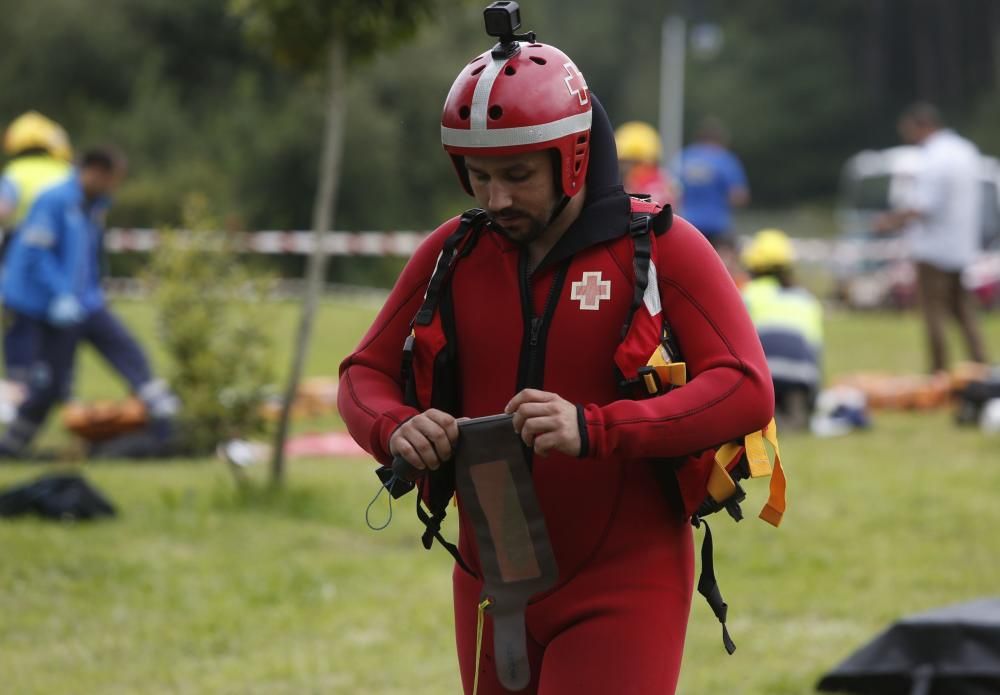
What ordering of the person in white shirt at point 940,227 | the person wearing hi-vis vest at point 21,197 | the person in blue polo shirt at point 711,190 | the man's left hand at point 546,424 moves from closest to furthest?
1. the man's left hand at point 546,424
2. the person wearing hi-vis vest at point 21,197
3. the person in white shirt at point 940,227
4. the person in blue polo shirt at point 711,190

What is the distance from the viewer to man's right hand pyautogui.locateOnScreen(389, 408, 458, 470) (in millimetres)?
2990

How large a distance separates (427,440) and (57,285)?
835 centimetres

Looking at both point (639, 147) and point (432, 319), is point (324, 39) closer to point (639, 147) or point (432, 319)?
point (432, 319)

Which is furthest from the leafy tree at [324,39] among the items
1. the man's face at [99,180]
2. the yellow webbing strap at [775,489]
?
the yellow webbing strap at [775,489]

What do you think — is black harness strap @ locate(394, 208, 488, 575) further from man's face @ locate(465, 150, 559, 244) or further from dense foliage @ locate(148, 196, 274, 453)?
dense foliage @ locate(148, 196, 274, 453)

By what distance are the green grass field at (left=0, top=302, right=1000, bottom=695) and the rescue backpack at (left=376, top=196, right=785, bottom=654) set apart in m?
2.75

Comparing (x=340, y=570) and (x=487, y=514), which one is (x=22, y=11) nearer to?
(x=340, y=570)

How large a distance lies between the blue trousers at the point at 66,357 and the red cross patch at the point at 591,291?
833cm

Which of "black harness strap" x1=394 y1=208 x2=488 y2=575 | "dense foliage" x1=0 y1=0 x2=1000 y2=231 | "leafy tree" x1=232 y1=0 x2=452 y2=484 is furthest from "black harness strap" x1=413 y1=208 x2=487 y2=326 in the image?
"dense foliage" x1=0 y1=0 x2=1000 y2=231

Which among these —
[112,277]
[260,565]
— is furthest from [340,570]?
[112,277]

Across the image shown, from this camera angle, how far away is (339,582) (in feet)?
24.5

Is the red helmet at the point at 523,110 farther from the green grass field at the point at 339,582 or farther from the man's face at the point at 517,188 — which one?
the green grass field at the point at 339,582

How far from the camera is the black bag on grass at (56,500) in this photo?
27.3 ft

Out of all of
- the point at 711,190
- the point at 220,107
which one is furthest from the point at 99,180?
the point at 220,107
